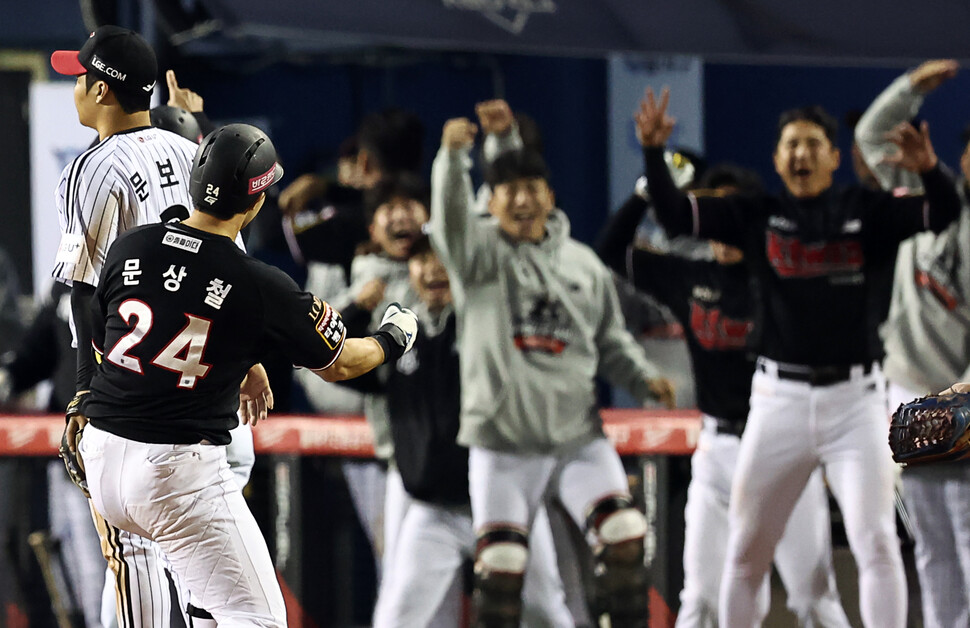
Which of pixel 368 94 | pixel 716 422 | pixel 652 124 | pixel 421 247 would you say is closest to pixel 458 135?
pixel 421 247

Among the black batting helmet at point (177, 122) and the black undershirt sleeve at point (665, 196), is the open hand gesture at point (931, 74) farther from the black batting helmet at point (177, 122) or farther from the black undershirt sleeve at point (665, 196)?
the black batting helmet at point (177, 122)

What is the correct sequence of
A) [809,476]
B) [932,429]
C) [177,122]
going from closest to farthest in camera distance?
[932,429]
[177,122]
[809,476]

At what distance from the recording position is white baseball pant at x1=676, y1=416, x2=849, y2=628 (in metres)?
5.55

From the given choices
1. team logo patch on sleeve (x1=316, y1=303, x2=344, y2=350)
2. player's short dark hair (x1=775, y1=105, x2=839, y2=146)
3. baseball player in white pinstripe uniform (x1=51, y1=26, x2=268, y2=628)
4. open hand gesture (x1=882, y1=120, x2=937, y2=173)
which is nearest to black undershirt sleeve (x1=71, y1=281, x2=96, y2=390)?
baseball player in white pinstripe uniform (x1=51, y1=26, x2=268, y2=628)

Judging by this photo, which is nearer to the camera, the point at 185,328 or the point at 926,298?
the point at 185,328

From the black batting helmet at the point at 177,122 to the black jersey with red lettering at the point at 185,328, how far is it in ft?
3.31

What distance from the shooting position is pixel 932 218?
5.29 m

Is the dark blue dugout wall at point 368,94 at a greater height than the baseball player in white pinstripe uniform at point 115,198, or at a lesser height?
greater

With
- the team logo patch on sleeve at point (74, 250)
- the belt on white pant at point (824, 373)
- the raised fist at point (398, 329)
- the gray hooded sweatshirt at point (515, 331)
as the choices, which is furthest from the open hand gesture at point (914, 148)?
the team logo patch on sleeve at point (74, 250)

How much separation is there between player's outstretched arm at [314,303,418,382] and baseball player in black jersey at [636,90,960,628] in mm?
1671

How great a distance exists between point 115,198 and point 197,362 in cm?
66

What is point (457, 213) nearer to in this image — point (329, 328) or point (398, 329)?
point (398, 329)

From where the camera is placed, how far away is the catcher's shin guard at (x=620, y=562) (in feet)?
18.2

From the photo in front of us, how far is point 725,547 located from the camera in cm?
564
